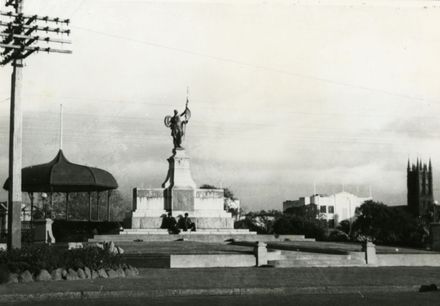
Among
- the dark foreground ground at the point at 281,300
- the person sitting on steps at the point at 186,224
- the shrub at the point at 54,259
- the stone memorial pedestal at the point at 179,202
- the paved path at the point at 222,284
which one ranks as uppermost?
the stone memorial pedestal at the point at 179,202

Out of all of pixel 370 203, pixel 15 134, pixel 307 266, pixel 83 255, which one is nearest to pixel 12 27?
pixel 15 134

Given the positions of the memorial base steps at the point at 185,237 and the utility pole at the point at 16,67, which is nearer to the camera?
the utility pole at the point at 16,67

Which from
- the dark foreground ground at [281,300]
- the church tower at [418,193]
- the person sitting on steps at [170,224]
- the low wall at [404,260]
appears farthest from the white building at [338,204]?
the dark foreground ground at [281,300]

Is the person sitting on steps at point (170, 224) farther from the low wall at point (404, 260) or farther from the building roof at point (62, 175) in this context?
the low wall at point (404, 260)

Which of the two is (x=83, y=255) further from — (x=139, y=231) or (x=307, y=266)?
(x=139, y=231)

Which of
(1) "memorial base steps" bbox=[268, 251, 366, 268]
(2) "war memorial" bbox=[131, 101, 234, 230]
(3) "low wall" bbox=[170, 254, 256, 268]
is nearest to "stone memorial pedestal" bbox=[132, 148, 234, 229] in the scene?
(2) "war memorial" bbox=[131, 101, 234, 230]

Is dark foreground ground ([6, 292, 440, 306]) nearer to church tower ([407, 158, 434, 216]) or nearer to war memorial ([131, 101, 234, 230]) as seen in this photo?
war memorial ([131, 101, 234, 230])

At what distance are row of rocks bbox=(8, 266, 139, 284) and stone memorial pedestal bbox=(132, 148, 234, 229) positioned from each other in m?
20.3

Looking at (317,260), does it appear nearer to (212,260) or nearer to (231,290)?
(212,260)

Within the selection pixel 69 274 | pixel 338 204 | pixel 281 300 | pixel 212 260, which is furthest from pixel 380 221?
pixel 338 204

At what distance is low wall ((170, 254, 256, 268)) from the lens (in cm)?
2283

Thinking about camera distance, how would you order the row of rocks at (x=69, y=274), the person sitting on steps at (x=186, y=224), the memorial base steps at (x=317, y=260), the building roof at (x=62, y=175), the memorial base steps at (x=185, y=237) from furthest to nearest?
the building roof at (x=62, y=175)
the person sitting on steps at (x=186, y=224)
the memorial base steps at (x=185, y=237)
the memorial base steps at (x=317, y=260)
the row of rocks at (x=69, y=274)

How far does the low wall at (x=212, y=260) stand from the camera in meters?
22.8

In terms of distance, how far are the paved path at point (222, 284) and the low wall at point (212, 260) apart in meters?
1.76
